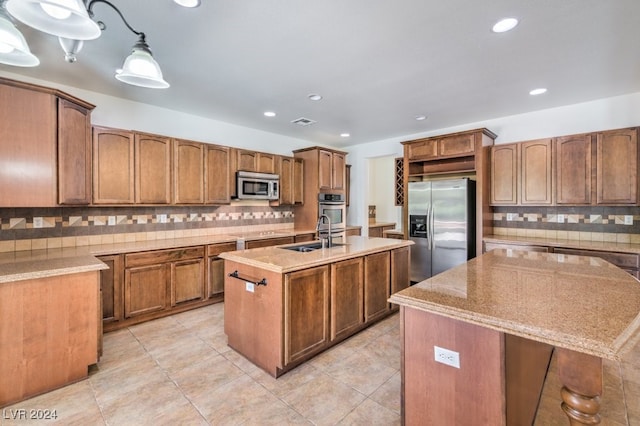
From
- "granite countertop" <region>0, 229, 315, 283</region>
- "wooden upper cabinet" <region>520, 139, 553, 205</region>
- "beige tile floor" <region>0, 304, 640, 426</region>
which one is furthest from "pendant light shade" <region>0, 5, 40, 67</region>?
"wooden upper cabinet" <region>520, 139, 553, 205</region>

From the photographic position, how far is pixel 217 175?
13.7 feet

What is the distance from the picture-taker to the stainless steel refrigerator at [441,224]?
4.19 metres

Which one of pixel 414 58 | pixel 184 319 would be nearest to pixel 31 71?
pixel 184 319

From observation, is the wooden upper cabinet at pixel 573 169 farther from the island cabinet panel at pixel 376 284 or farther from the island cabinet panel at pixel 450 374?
the island cabinet panel at pixel 450 374

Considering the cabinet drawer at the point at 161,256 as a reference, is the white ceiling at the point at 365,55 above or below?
above

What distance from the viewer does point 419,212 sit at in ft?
15.1

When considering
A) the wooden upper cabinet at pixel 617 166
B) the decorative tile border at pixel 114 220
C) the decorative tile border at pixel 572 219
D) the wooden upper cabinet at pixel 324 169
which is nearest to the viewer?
the decorative tile border at pixel 114 220

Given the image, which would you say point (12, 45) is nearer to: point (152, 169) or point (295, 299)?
point (152, 169)

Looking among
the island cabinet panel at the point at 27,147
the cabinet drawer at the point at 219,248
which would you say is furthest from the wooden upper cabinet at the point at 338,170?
the island cabinet panel at the point at 27,147

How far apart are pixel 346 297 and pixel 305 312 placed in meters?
0.56

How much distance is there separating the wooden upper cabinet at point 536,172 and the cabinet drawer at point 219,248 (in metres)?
4.04

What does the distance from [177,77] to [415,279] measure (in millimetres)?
4223

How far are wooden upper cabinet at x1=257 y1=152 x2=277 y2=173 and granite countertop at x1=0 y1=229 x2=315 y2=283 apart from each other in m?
1.36

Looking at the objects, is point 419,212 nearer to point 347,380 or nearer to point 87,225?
point 347,380
